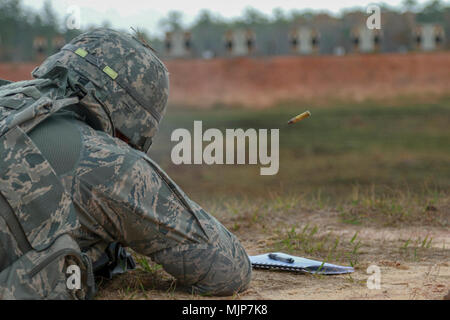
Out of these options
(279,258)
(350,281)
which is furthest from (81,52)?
(350,281)

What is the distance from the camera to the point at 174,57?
35.3m

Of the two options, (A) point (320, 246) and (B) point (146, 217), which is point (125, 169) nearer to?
(B) point (146, 217)

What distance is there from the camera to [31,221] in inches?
117

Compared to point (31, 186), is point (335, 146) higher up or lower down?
lower down

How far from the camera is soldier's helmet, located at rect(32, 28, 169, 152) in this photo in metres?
3.42

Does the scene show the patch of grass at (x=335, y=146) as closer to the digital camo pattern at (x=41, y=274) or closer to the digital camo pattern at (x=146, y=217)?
the digital camo pattern at (x=146, y=217)

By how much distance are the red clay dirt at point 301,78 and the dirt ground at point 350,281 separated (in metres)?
26.4

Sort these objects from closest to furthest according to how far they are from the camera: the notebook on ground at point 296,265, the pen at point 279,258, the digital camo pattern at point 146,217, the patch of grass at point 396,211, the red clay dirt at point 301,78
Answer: the digital camo pattern at point 146,217, the notebook on ground at point 296,265, the pen at point 279,258, the patch of grass at point 396,211, the red clay dirt at point 301,78

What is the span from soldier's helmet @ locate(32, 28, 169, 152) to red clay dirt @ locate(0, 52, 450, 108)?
27.5 meters

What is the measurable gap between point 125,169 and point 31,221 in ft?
1.55

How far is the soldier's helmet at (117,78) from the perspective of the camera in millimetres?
3418

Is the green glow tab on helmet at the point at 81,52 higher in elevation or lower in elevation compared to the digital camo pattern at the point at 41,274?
higher

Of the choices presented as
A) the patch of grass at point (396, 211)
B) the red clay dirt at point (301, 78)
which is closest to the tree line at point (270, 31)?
the red clay dirt at point (301, 78)
